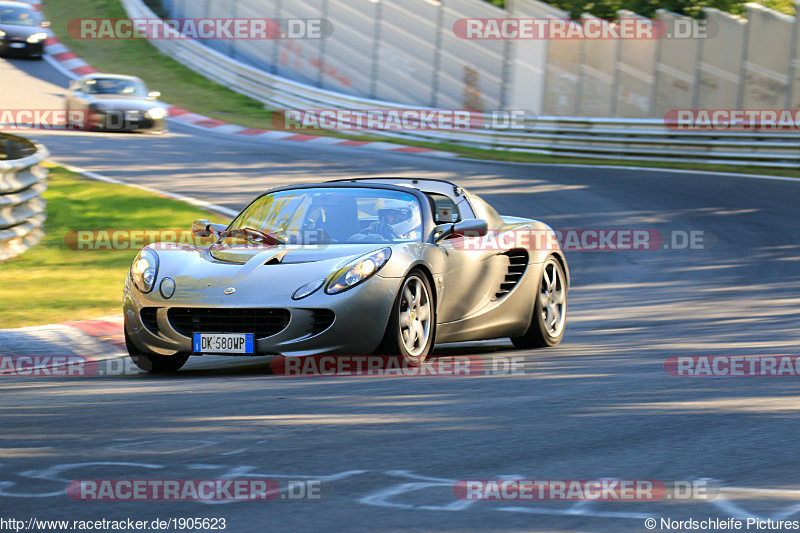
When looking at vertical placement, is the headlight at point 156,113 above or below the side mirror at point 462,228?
above

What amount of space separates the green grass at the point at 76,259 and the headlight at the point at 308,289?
3.55 meters

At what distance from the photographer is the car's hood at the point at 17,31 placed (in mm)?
34562

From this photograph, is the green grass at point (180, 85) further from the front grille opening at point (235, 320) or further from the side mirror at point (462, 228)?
the front grille opening at point (235, 320)

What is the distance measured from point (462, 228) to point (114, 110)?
724 inches

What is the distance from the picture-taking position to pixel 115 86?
26312 millimetres

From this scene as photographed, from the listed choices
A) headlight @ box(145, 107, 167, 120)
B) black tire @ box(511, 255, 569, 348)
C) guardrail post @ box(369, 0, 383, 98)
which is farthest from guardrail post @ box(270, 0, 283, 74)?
black tire @ box(511, 255, 569, 348)

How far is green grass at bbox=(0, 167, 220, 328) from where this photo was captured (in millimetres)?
10859

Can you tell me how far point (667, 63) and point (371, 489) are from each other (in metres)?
23.1

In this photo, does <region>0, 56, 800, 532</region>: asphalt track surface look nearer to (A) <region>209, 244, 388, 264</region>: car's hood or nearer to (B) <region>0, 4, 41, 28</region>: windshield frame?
(A) <region>209, 244, 388, 264</region>: car's hood

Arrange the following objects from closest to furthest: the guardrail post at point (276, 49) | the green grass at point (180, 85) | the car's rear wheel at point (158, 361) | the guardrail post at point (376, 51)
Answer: the car's rear wheel at point (158, 361)
the green grass at point (180, 85)
the guardrail post at point (376, 51)
the guardrail post at point (276, 49)

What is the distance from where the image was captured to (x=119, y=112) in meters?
25.4

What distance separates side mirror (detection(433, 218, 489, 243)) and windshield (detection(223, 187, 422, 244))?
17 cm

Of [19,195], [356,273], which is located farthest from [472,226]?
[19,195]

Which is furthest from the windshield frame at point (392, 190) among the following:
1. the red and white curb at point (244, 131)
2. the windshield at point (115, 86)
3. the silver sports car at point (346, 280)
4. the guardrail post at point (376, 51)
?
the guardrail post at point (376, 51)
